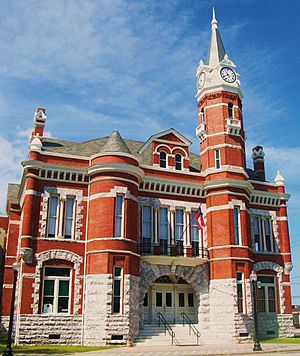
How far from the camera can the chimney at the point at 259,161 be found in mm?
38125

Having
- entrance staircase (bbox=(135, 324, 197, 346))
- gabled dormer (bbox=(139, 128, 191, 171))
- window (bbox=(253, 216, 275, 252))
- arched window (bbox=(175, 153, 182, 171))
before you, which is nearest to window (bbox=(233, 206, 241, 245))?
window (bbox=(253, 216, 275, 252))

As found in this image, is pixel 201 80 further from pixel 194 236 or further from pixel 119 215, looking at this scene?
pixel 119 215

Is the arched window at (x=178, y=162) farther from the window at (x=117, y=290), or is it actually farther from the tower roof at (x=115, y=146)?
the window at (x=117, y=290)

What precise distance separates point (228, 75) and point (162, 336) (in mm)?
19919

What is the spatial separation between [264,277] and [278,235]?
3.55 metres

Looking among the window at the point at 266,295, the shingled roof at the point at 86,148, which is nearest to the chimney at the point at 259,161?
the shingled roof at the point at 86,148

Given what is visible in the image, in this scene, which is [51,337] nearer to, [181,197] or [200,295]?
[200,295]

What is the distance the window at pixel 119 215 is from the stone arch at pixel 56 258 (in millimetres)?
2893

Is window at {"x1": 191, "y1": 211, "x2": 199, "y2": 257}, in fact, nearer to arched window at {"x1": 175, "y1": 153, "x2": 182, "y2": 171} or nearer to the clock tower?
the clock tower

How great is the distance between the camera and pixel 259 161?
38656 mm

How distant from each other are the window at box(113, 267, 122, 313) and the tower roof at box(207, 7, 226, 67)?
1854 centimetres

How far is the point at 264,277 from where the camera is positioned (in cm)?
3312

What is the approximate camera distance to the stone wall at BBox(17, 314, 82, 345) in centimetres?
2500

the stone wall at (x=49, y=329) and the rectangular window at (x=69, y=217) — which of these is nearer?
the stone wall at (x=49, y=329)
